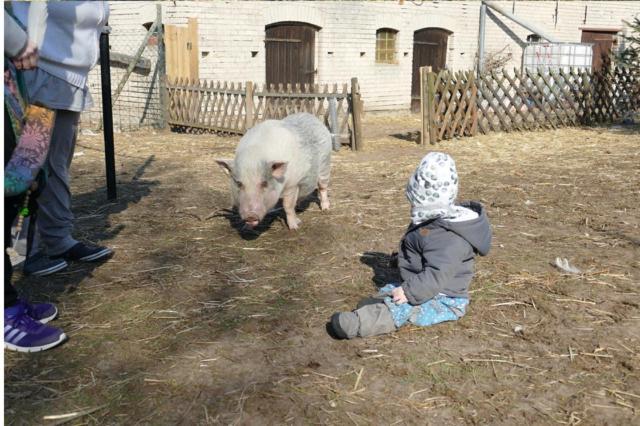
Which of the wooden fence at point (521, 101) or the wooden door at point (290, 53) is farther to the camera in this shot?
the wooden door at point (290, 53)

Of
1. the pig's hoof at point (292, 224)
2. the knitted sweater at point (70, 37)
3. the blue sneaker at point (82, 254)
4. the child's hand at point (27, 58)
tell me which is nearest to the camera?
the child's hand at point (27, 58)

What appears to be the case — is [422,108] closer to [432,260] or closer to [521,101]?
[521,101]

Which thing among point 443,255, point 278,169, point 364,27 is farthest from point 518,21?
point 443,255

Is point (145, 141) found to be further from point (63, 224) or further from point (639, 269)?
point (639, 269)

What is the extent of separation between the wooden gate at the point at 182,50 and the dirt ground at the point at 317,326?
6.84 m

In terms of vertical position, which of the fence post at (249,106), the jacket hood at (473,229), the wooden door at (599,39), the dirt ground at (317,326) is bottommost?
the dirt ground at (317,326)

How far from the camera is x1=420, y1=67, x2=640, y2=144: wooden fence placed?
1079cm

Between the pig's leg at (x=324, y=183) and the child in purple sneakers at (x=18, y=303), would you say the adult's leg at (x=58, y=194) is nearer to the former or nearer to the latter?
the child in purple sneakers at (x=18, y=303)

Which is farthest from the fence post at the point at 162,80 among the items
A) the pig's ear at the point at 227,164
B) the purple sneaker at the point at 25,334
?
the purple sneaker at the point at 25,334

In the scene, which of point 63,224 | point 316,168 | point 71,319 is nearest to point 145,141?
point 316,168

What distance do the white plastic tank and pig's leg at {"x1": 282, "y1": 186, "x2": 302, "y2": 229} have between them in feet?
39.4

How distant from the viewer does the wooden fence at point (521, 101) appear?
10789mm

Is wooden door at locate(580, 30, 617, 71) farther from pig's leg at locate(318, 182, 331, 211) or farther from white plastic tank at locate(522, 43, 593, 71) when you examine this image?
pig's leg at locate(318, 182, 331, 211)

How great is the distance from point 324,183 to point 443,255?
2900 millimetres
